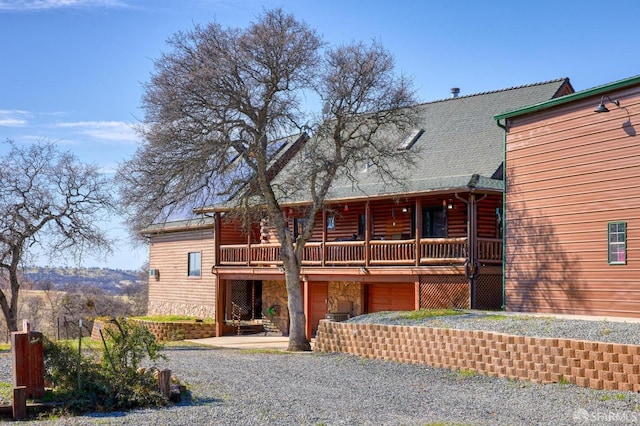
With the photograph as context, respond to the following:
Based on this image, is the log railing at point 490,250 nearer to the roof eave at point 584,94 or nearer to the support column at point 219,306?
the roof eave at point 584,94

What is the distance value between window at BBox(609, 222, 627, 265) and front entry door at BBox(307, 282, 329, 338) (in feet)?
42.4

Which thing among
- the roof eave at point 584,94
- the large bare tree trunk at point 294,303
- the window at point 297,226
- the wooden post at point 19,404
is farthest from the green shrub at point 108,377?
the window at point 297,226

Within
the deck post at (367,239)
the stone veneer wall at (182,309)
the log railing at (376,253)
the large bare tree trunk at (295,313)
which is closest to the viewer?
the log railing at (376,253)

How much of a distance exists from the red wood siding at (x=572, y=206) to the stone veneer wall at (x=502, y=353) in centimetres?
422

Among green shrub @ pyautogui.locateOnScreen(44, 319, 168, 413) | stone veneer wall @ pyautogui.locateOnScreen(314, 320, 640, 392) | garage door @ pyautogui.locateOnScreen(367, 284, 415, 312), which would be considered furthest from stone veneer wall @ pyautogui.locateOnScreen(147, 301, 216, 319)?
green shrub @ pyautogui.locateOnScreen(44, 319, 168, 413)

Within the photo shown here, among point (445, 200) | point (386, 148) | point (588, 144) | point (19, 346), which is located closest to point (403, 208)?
point (445, 200)

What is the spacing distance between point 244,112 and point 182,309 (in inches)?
639

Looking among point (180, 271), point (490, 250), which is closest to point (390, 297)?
point (490, 250)

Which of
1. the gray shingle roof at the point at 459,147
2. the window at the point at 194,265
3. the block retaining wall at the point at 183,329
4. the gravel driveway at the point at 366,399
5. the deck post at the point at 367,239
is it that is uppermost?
the gray shingle roof at the point at 459,147

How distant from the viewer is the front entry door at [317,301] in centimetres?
2917

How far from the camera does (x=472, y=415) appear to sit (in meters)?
11.1

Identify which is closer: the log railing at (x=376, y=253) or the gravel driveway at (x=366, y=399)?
the gravel driveway at (x=366, y=399)

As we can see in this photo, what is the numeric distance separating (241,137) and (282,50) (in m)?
2.69

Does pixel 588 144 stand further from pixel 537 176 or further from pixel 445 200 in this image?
pixel 445 200
